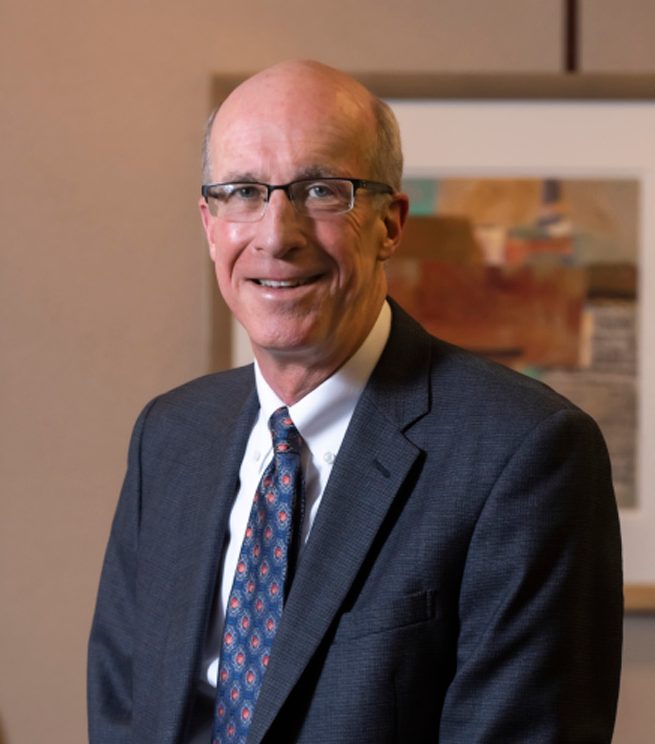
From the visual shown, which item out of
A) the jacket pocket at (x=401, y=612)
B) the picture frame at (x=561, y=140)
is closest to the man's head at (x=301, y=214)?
the jacket pocket at (x=401, y=612)

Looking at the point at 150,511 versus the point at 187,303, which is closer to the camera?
the point at 150,511

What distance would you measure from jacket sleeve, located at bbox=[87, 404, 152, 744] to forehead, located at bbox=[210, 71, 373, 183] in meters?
0.54

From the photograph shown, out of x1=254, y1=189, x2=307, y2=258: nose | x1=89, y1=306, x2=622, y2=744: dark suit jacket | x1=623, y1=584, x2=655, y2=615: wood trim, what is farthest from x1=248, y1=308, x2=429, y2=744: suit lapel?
x1=623, y1=584, x2=655, y2=615: wood trim

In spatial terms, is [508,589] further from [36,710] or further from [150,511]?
[36,710]

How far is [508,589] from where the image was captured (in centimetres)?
133

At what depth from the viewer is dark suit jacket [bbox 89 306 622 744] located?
52.7 inches

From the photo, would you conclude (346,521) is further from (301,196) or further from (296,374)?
(301,196)

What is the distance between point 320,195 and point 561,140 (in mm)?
1125

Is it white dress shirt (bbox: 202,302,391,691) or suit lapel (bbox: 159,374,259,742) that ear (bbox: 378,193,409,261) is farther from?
suit lapel (bbox: 159,374,259,742)

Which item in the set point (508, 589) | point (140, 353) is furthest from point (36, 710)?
point (508, 589)

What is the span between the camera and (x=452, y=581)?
138 cm

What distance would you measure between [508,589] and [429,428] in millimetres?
231

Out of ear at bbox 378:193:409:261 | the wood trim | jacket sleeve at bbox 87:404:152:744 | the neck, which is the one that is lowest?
the wood trim

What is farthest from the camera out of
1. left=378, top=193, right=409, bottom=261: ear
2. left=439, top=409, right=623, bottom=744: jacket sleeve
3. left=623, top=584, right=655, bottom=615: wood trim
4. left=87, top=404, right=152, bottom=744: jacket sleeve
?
left=623, top=584, right=655, bottom=615: wood trim
